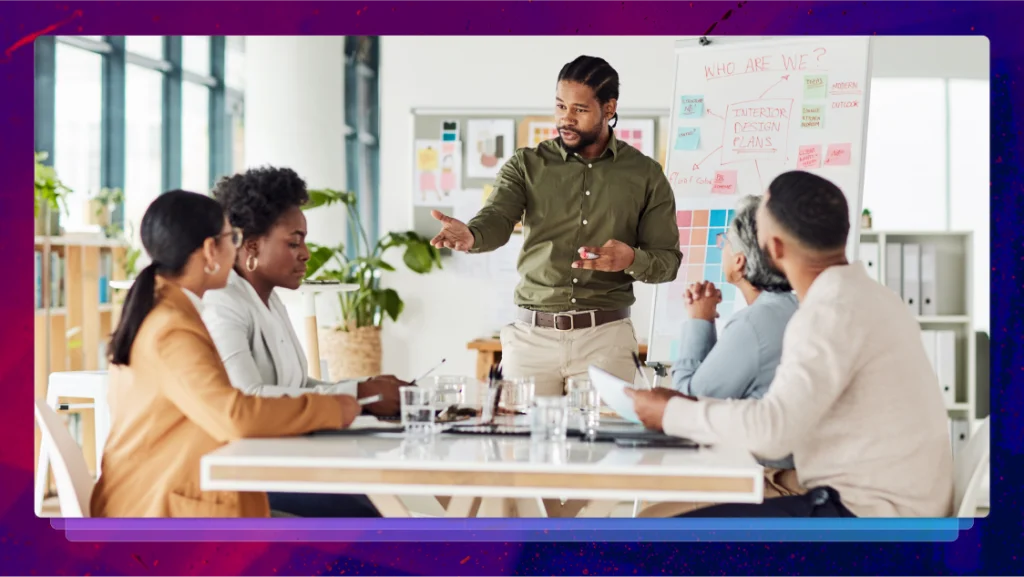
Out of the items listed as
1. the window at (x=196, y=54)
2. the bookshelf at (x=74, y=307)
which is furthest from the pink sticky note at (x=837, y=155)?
the bookshelf at (x=74, y=307)

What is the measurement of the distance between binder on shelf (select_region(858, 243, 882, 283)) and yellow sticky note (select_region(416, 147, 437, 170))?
1293mm

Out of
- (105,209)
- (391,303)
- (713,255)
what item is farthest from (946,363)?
(105,209)

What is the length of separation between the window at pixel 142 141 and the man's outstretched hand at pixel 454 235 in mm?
704

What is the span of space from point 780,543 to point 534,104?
135cm

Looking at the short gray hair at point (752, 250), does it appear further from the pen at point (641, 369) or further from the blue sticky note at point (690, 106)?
the blue sticky note at point (690, 106)

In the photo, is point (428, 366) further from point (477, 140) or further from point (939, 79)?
point (939, 79)

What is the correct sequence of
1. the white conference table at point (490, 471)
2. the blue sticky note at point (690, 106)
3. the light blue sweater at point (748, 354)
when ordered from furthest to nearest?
the blue sticky note at point (690, 106), the light blue sweater at point (748, 354), the white conference table at point (490, 471)

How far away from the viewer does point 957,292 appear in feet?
8.71

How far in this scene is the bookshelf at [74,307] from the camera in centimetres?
260

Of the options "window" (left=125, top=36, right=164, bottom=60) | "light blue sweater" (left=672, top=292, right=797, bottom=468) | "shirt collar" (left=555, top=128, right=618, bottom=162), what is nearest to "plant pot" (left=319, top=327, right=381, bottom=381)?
"shirt collar" (left=555, top=128, right=618, bottom=162)

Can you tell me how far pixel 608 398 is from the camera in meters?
2.30

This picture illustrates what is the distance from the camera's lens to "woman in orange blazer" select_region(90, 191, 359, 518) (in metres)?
2.18

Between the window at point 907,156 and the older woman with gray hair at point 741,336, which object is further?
the window at point 907,156

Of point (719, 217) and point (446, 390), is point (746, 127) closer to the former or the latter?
point (719, 217)
